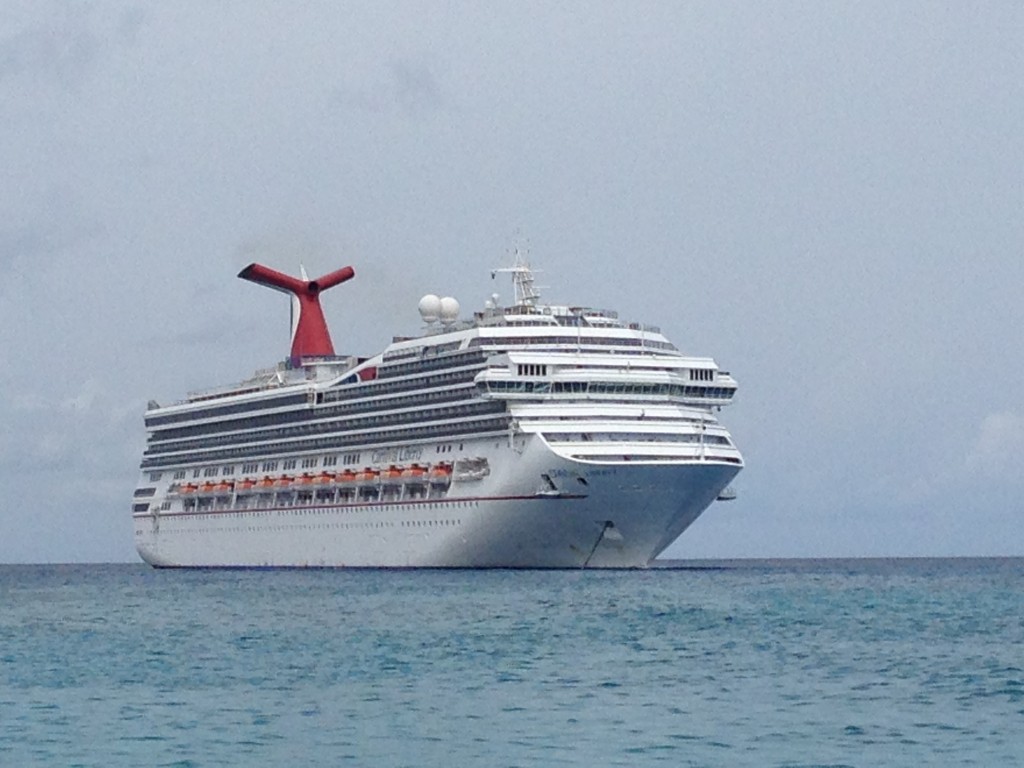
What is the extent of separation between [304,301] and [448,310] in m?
22.3

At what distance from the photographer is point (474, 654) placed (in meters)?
43.5

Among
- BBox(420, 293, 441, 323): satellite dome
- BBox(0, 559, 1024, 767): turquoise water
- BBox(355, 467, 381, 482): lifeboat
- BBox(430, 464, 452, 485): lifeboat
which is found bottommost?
BBox(0, 559, 1024, 767): turquoise water

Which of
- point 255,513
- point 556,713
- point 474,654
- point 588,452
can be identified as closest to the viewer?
point 556,713

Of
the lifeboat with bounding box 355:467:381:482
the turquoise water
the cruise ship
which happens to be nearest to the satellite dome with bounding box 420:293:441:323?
the cruise ship

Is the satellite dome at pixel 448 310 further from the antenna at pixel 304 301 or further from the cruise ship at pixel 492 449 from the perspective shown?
the antenna at pixel 304 301

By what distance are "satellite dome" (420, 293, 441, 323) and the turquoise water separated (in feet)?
101

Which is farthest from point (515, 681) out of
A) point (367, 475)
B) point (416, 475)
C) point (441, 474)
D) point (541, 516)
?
point (367, 475)

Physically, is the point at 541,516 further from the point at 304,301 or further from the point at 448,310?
the point at 304,301

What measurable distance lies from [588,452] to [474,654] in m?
32.9

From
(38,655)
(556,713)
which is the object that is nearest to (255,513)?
(38,655)

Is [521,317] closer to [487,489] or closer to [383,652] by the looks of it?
[487,489]

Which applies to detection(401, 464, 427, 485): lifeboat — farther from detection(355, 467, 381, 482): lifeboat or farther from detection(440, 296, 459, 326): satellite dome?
detection(440, 296, 459, 326): satellite dome

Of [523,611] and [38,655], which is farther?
[523,611]

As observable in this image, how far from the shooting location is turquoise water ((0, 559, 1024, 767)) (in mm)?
29156
